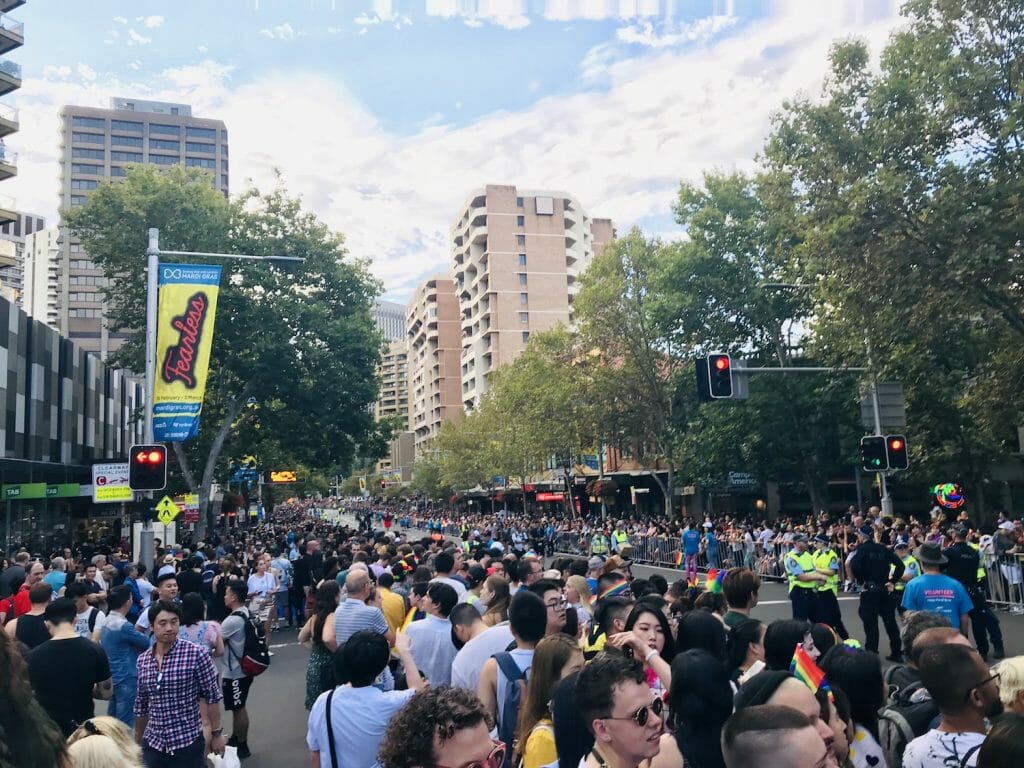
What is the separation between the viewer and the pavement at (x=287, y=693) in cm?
844

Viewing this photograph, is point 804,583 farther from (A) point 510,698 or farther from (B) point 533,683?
(B) point 533,683

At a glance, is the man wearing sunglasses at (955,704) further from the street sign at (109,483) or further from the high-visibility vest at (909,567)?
the street sign at (109,483)

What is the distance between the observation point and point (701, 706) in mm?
3641

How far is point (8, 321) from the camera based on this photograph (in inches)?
1162

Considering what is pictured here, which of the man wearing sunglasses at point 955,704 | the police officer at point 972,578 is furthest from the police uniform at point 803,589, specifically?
the man wearing sunglasses at point 955,704

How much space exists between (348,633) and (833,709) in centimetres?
429

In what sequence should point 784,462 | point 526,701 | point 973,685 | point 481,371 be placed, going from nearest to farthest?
1. point 973,685
2. point 526,701
3. point 784,462
4. point 481,371

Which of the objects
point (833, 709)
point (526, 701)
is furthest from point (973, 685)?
point (526, 701)

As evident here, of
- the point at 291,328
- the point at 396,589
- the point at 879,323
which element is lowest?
the point at 396,589

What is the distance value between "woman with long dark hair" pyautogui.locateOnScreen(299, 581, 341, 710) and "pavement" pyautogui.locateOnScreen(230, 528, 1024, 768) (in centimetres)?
125

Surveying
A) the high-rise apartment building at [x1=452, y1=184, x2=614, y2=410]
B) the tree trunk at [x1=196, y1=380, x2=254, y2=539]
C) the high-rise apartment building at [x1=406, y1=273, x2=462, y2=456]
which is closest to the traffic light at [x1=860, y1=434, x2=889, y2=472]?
the tree trunk at [x1=196, y1=380, x2=254, y2=539]

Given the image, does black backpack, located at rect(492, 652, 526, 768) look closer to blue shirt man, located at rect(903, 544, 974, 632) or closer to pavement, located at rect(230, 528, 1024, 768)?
pavement, located at rect(230, 528, 1024, 768)

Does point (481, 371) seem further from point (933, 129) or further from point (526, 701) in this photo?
point (526, 701)

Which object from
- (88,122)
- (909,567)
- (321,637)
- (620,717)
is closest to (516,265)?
(88,122)
